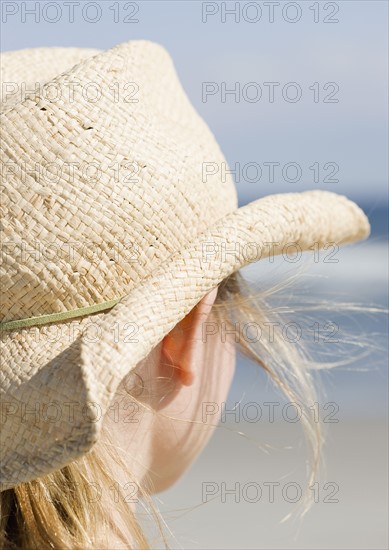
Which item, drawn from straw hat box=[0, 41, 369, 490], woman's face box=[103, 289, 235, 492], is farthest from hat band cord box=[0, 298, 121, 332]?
woman's face box=[103, 289, 235, 492]

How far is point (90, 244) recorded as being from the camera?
1211mm

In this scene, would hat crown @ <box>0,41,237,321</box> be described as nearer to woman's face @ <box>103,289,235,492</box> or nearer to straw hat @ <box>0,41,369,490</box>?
straw hat @ <box>0,41,369,490</box>

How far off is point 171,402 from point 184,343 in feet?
0.33

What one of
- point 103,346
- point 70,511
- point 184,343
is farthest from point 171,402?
point 103,346

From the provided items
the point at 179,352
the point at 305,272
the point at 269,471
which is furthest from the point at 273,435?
the point at 179,352

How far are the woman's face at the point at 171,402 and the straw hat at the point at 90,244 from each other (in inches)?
5.5

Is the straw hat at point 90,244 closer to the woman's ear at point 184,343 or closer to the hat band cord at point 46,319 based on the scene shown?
the hat band cord at point 46,319

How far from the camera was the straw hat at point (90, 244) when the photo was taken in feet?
3.64

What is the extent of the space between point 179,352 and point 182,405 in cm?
10

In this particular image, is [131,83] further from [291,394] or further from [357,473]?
[357,473]

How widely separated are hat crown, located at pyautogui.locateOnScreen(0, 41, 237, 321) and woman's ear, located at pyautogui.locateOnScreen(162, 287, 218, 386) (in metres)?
0.12

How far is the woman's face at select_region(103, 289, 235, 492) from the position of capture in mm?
1353

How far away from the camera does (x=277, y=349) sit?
176 cm

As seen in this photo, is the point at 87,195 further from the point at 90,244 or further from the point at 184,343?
the point at 184,343
